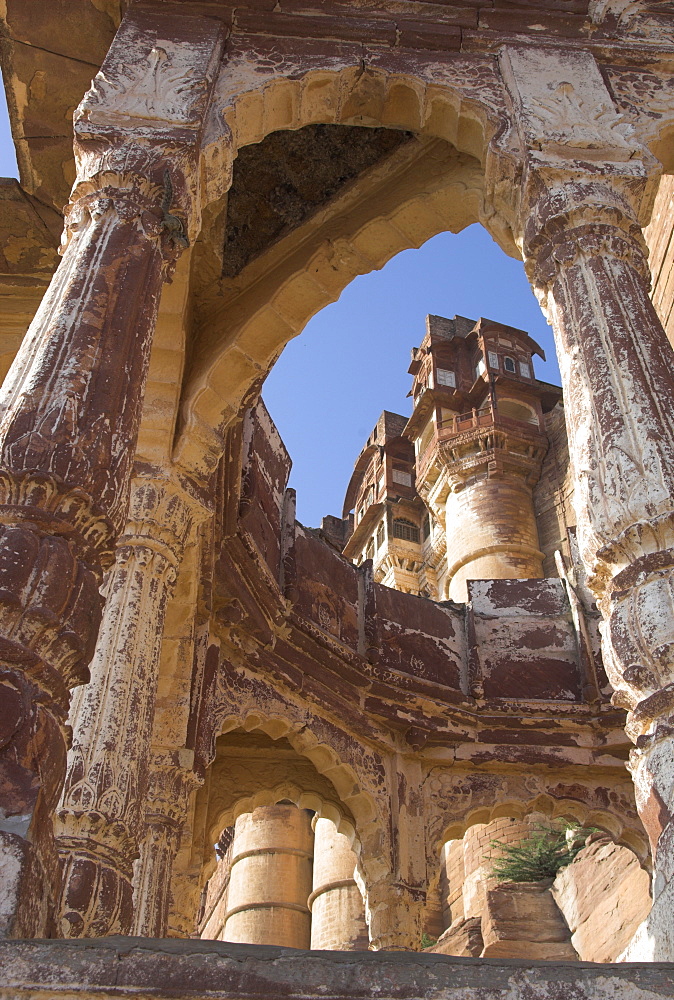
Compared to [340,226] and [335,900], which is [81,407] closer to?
[340,226]

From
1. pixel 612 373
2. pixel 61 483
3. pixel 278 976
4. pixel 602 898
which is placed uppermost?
pixel 602 898

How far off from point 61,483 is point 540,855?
40.8ft

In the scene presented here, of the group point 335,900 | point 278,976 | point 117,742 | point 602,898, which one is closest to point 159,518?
point 117,742

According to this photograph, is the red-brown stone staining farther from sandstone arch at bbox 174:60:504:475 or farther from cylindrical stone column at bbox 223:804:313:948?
cylindrical stone column at bbox 223:804:313:948

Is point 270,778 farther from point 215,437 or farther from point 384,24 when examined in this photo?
point 384,24

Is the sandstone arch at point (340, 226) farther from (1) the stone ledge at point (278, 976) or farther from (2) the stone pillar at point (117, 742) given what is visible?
(1) the stone ledge at point (278, 976)

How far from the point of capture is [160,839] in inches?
243

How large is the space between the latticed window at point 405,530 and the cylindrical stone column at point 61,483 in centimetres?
1999

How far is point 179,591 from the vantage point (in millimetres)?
7121

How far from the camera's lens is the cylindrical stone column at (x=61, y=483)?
255 cm

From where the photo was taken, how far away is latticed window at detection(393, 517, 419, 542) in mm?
24141

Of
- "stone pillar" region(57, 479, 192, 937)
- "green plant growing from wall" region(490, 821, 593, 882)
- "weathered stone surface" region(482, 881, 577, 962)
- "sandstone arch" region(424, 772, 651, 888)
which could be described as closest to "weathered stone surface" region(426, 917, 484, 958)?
"weathered stone surface" region(482, 881, 577, 962)

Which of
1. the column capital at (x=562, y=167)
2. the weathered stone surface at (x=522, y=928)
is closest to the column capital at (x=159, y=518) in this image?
the column capital at (x=562, y=167)

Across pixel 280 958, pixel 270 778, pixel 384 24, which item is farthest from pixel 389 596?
pixel 280 958
